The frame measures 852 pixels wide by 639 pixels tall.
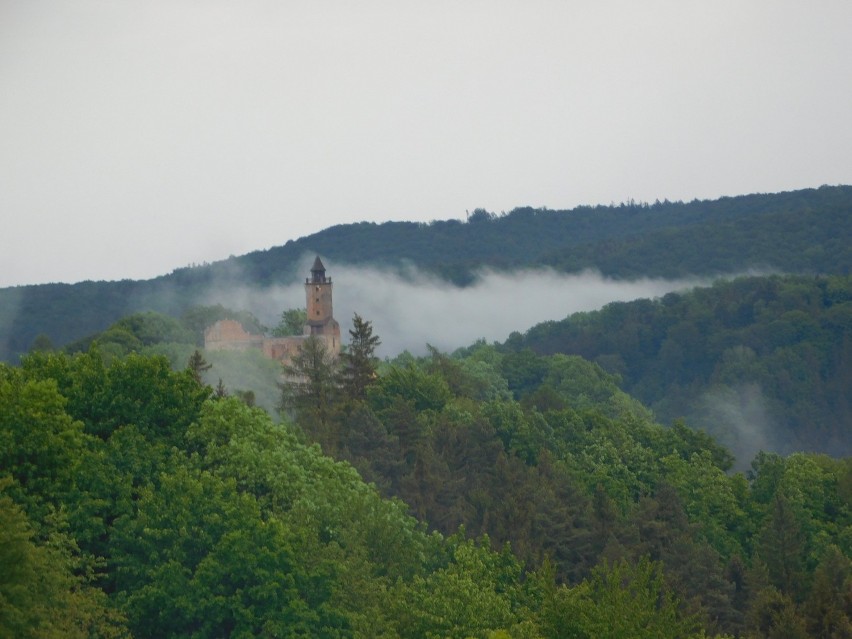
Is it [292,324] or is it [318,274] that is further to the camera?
[292,324]

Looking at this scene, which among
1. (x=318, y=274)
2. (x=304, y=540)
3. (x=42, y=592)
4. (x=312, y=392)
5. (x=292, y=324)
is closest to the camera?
(x=42, y=592)

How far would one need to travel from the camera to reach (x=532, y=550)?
6875cm

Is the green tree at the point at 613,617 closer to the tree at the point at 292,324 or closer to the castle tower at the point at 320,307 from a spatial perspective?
the castle tower at the point at 320,307

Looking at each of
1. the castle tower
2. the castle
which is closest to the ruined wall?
the castle

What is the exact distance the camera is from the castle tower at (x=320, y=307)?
530ft

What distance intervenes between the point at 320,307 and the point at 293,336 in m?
3.95

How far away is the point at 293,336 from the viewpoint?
162125mm

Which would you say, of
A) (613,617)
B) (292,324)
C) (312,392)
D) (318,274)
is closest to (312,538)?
(613,617)

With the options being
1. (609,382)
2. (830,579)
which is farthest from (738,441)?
(830,579)

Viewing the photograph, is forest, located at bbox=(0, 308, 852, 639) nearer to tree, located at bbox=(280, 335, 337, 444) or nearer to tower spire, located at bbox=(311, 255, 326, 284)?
tree, located at bbox=(280, 335, 337, 444)

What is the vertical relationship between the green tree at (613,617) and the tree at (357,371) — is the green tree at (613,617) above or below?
below

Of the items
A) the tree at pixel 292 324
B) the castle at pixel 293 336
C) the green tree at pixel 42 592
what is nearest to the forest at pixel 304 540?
the green tree at pixel 42 592

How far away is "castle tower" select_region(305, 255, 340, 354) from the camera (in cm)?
16162

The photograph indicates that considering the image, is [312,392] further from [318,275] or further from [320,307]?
[318,275]
